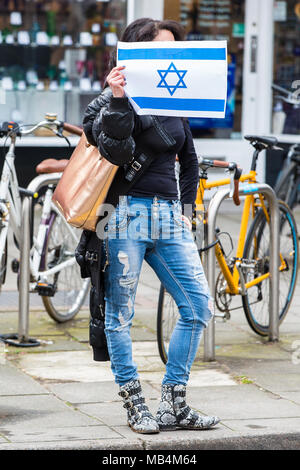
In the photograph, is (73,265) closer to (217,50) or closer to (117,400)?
(117,400)

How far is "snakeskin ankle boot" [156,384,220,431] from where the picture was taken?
191 inches

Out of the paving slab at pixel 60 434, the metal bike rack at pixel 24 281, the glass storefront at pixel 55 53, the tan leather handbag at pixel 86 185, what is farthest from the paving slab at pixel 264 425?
the glass storefront at pixel 55 53

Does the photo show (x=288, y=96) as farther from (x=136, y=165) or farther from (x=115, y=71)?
(x=115, y=71)

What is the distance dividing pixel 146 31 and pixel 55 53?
7.95 metres

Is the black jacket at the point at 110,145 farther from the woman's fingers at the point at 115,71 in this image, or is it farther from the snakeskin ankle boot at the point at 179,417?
the snakeskin ankle boot at the point at 179,417

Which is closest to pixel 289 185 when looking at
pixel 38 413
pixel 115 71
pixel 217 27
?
pixel 217 27

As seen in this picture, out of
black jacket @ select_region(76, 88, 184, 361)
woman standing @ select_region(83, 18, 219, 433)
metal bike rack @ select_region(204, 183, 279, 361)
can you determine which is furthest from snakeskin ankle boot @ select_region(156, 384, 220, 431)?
metal bike rack @ select_region(204, 183, 279, 361)

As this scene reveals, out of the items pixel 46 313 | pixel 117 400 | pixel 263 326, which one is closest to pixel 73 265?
pixel 46 313

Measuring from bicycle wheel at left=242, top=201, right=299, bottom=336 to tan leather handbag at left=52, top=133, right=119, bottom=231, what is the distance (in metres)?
2.09

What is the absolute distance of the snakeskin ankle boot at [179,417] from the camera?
484 centimetres

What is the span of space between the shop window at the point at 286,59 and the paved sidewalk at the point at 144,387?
579cm

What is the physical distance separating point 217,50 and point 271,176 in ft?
27.5

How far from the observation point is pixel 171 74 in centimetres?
454

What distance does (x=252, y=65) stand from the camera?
1301 centimetres
